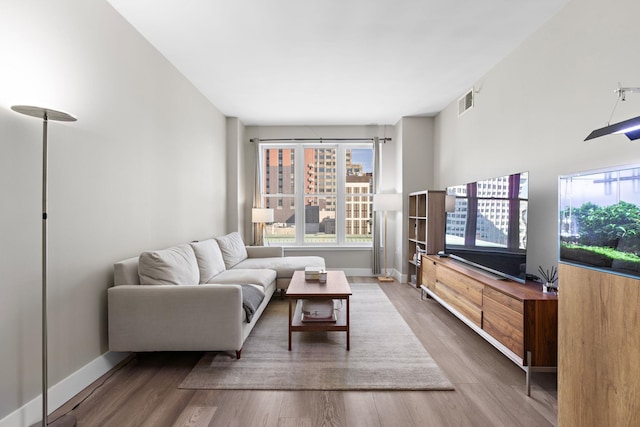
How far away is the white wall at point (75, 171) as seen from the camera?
5.36 feet

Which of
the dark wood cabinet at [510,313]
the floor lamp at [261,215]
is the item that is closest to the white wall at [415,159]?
the dark wood cabinet at [510,313]

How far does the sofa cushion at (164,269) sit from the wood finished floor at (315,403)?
2.14ft

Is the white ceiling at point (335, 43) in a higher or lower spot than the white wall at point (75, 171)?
higher

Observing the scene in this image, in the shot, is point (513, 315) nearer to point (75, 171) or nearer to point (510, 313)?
point (510, 313)

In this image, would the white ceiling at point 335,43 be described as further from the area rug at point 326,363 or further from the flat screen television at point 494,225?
→ the area rug at point 326,363

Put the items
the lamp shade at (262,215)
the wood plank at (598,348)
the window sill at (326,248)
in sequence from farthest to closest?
the window sill at (326,248)
the lamp shade at (262,215)
the wood plank at (598,348)

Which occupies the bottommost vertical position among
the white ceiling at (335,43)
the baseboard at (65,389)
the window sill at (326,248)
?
the baseboard at (65,389)

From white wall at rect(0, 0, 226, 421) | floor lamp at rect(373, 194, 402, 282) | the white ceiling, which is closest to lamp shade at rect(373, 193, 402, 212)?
floor lamp at rect(373, 194, 402, 282)

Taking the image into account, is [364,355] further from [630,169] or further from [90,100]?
[90,100]

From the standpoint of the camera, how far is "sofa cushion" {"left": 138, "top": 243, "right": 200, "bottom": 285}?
7.92 feet

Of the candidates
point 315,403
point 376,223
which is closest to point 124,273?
point 315,403

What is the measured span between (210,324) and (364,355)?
1.25 metres

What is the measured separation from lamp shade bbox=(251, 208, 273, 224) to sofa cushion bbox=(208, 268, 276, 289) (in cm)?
170

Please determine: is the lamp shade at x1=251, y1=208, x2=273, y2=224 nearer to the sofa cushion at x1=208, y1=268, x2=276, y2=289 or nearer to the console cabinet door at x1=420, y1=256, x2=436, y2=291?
the sofa cushion at x1=208, y1=268, x2=276, y2=289
